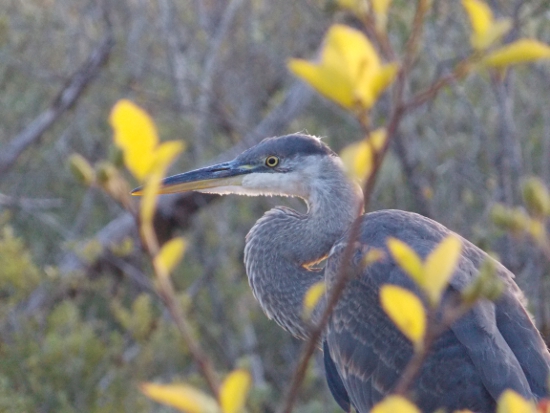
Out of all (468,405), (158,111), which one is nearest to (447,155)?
(468,405)

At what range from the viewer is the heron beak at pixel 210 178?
3.20 metres

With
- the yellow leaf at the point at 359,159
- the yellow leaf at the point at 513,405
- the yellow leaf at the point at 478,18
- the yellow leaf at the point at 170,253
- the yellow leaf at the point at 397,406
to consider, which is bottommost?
the yellow leaf at the point at 513,405

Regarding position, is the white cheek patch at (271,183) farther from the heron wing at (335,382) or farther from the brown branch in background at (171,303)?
the brown branch in background at (171,303)

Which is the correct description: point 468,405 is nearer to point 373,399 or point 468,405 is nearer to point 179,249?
point 373,399

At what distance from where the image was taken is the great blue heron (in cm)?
265

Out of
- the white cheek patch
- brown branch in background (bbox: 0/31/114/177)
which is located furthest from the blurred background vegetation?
the white cheek patch

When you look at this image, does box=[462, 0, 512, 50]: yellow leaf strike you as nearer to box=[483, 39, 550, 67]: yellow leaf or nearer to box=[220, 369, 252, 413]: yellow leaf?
box=[483, 39, 550, 67]: yellow leaf

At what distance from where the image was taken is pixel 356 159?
3.29 feet

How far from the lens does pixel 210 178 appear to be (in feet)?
11.0

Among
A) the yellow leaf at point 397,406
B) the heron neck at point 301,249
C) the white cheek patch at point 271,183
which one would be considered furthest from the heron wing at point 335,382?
the yellow leaf at point 397,406

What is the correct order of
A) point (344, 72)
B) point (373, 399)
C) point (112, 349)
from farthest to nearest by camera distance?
1. point (112, 349)
2. point (373, 399)
3. point (344, 72)

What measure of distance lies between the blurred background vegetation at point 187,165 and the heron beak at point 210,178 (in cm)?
48

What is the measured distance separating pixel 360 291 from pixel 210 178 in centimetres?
78

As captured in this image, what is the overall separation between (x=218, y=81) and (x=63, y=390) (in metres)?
3.86
